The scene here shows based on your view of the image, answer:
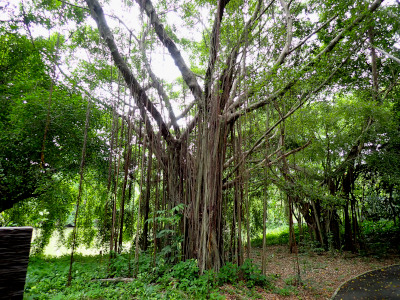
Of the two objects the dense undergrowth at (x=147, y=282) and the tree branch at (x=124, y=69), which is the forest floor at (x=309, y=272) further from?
the tree branch at (x=124, y=69)

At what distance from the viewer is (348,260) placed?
5863 mm

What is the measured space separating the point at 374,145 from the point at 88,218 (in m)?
8.36

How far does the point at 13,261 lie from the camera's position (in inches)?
14.3

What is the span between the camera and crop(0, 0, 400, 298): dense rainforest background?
312 cm

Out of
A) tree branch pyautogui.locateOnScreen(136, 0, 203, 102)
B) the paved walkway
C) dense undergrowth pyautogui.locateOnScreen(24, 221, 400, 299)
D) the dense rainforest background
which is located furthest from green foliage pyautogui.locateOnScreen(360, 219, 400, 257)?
tree branch pyautogui.locateOnScreen(136, 0, 203, 102)

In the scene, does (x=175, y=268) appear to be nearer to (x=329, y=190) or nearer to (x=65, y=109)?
(x=65, y=109)

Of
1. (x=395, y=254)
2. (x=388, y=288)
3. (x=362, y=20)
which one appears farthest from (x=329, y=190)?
(x=362, y=20)

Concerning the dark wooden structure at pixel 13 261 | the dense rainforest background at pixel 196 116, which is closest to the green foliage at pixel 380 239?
the dense rainforest background at pixel 196 116

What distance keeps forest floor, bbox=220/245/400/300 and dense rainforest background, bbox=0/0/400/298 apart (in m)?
0.40

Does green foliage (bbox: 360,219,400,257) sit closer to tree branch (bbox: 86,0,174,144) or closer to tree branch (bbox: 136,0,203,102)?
tree branch (bbox: 136,0,203,102)

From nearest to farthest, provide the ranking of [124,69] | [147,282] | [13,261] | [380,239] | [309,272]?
1. [13,261]
2. [147,282]
3. [124,69]
4. [309,272]
5. [380,239]

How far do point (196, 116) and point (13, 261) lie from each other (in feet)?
10.6

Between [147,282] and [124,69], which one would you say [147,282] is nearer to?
[147,282]

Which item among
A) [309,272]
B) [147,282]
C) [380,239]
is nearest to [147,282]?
[147,282]
